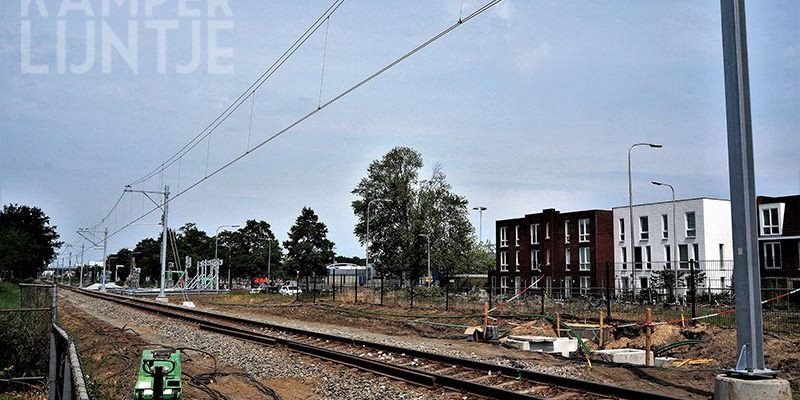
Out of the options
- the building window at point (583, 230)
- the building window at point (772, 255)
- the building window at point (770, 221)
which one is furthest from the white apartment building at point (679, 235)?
the building window at point (772, 255)

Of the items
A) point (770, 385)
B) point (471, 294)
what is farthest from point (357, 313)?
point (770, 385)

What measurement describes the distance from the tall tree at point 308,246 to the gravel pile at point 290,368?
365 ft

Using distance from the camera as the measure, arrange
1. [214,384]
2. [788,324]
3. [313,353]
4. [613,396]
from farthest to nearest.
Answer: [788,324], [313,353], [214,384], [613,396]

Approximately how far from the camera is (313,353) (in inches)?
701

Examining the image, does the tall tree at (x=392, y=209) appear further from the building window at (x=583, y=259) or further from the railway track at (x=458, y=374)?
the railway track at (x=458, y=374)

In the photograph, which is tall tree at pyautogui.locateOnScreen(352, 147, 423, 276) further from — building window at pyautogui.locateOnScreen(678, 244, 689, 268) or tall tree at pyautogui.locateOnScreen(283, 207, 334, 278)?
tall tree at pyautogui.locateOnScreen(283, 207, 334, 278)

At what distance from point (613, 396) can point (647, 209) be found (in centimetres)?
5860

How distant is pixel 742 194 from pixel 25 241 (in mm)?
96169

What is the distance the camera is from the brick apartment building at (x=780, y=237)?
53344mm

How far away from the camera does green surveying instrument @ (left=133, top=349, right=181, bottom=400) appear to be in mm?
8555

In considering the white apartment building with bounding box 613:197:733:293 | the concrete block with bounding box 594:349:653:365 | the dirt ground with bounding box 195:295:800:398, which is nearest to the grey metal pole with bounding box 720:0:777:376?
the dirt ground with bounding box 195:295:800:398

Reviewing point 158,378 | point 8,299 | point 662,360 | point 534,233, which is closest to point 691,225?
point 534,233

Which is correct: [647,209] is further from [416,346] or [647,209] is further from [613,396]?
[613,396]

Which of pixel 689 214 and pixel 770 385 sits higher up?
pixel 689 214
